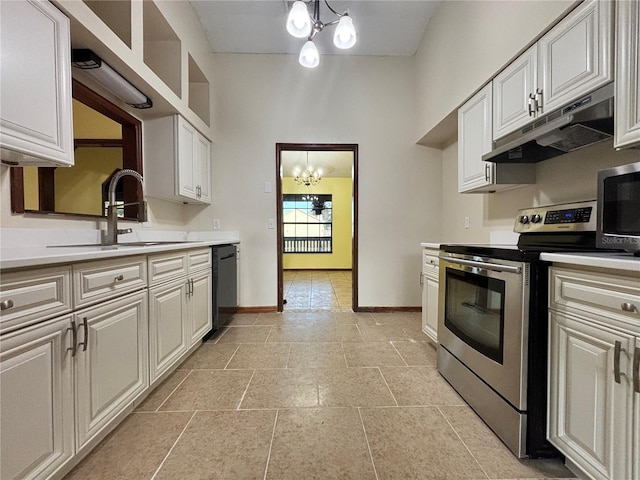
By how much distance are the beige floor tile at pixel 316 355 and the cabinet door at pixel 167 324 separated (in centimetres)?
81

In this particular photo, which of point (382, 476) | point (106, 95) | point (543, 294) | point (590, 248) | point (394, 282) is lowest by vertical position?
point (382, 476)

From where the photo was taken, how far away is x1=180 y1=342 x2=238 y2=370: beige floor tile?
7.04 feet

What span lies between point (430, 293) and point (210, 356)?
1.90m

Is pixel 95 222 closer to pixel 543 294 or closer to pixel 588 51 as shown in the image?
pixel 543 294

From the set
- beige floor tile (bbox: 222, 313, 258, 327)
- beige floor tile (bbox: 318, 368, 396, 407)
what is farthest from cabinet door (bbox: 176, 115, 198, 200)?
beige floor tile (bbox: 318, 368, 396, 407)

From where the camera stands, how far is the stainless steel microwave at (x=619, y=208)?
1026 millimetres

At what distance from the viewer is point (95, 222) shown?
6.37 ft

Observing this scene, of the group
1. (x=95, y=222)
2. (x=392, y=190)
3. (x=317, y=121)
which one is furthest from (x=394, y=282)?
(x=95, y=222)

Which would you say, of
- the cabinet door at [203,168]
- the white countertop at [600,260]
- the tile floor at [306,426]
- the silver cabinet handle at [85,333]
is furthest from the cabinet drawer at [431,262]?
the cabinet door at [203,168]

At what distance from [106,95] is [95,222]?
3.19 ft

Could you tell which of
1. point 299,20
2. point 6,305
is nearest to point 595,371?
point 6,305

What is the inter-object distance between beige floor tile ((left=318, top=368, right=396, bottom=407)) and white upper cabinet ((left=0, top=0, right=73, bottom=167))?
74.9 inches

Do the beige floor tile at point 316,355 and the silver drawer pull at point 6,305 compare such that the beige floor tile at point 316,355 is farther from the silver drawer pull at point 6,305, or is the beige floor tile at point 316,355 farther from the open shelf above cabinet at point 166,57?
the open shelf above cabinet at point 166,57

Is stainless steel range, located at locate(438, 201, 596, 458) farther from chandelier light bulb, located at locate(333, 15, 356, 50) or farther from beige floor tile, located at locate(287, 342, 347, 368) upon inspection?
chandelier light bulb, located at locate(333, 15, 356, 50)
